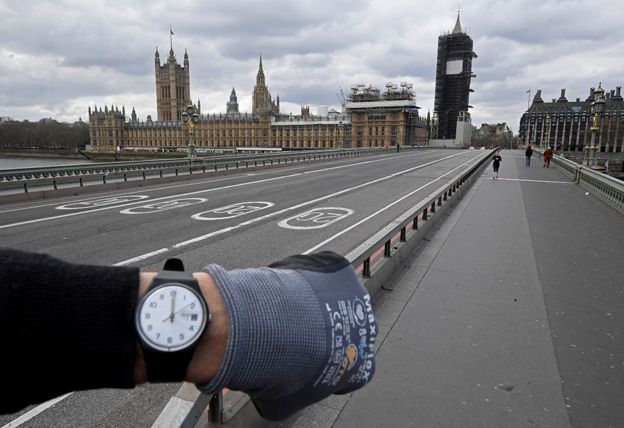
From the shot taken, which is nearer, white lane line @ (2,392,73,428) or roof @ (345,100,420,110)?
Answer: white lane line @ (2,392,73,428)

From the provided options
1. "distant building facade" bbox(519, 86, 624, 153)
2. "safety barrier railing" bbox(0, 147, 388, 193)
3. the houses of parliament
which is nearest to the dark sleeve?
"safety barrier railing" bbox(0, 147, 388, 193)

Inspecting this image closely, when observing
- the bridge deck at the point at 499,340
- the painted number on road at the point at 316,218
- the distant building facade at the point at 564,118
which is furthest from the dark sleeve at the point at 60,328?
the distant building facade at the point at 564,118

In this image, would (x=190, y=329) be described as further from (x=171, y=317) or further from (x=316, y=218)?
(x=316, y=218)

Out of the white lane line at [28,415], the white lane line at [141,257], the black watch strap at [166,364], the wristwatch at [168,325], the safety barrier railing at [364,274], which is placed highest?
the wristwatch at [168,325]

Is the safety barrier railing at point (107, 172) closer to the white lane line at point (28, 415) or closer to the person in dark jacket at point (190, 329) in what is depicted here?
the white lane line at point (28, 415)

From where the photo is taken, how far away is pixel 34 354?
0.90 m

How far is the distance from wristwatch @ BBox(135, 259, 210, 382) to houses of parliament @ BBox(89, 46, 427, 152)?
129 meters

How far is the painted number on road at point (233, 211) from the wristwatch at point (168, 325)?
33.8 ft

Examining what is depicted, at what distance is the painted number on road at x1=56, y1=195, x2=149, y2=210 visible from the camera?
13094 millimetres

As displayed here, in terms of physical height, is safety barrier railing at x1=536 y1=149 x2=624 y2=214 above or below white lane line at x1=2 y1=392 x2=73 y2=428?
above

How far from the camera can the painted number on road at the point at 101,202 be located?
13094 millimetres

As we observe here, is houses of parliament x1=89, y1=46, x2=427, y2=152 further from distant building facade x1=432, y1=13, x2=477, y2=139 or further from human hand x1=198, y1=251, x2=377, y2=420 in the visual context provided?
human hand x1=198, y1=251, x2=377, y2=420

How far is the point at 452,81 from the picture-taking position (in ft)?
409

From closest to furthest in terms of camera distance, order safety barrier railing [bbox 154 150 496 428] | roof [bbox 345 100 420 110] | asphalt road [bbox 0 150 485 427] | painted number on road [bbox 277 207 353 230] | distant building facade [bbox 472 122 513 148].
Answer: safety barrier railing [bbox 154 150 496 428], asphalt road [bbox 0 150 485 427], painted number on road [bbox 277 207 353 230], roof [bbox 345 100 420 110], distant building facade [bbox 472 122 513 148]
